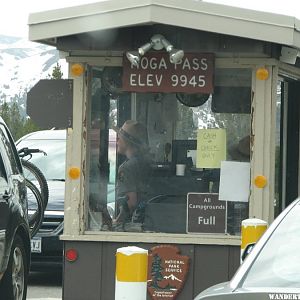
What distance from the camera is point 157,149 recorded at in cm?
906

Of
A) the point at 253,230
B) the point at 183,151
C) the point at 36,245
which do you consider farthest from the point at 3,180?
the point at 36,245

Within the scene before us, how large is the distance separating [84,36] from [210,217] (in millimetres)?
2006

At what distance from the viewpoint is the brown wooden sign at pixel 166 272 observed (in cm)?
880

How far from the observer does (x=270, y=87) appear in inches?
344

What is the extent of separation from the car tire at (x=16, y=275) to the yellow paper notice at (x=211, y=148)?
1.83 m

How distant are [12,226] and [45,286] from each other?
326cm

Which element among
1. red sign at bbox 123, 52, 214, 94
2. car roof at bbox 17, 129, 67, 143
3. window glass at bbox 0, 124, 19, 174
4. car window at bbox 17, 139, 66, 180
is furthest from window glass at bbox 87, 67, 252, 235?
car roof at bbox 17, 129, 67, 143

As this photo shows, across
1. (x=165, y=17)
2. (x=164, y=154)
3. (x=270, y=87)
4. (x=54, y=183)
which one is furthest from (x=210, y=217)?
(x=54, y=183)

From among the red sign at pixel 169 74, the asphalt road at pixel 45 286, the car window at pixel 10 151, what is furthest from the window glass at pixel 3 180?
the asphalt road at pixel 45 286

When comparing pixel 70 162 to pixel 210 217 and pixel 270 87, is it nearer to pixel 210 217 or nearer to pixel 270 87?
pixel 210 217

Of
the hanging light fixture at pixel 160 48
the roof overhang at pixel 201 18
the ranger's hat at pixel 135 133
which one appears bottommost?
the ranger's hat at pixel 135 133

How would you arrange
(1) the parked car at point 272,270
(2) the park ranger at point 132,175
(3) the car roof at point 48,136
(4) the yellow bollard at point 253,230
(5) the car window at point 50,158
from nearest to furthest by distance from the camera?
(1) the parked car at point 272,270 → (4) the yellow bollard at point 253,230 → (2) the park ranger at point 132,175 → (5) the car window at point 50,158 → (3) the car roof at point 48,136

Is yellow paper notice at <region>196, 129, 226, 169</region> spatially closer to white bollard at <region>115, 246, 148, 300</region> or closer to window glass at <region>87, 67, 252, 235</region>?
window glass at <region>87, 67, 252, 235</region>

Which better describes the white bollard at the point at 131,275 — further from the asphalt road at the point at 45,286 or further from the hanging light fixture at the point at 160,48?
the asphalt road at the point at 45,286
